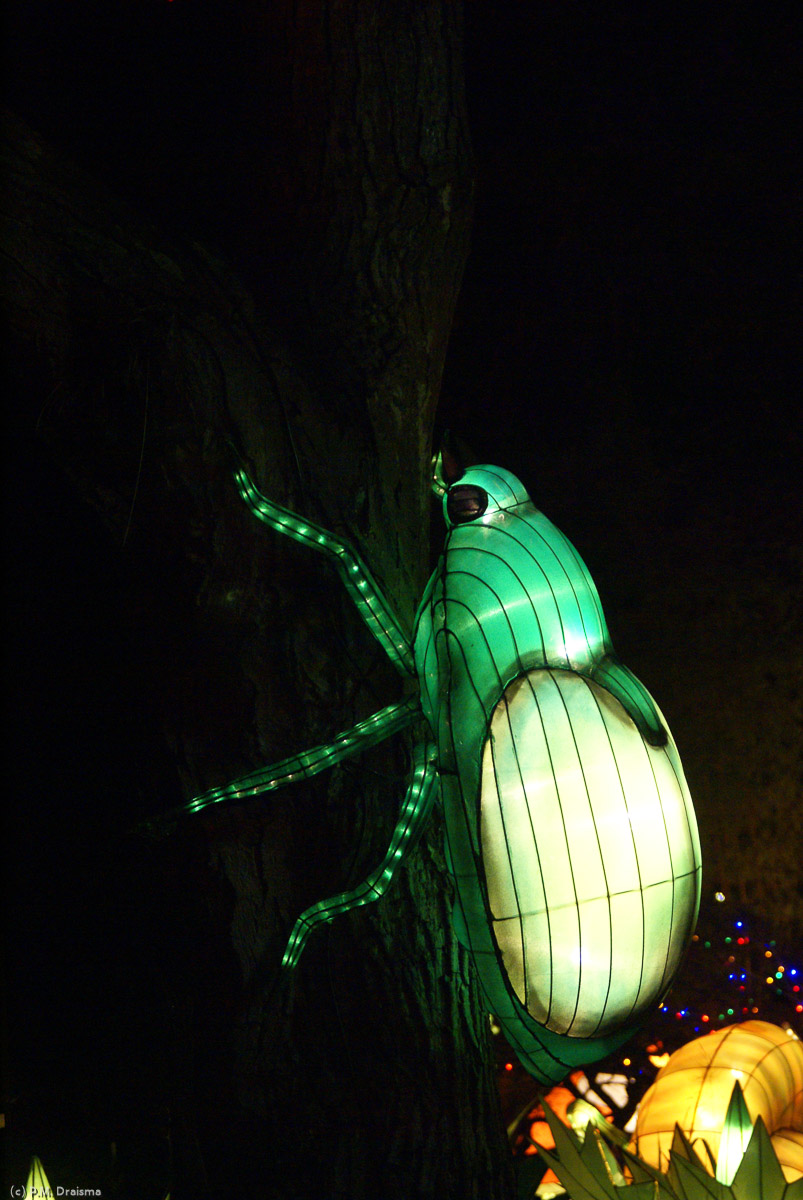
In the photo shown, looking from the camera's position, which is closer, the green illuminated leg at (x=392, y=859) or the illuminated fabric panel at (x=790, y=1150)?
the green illuminated leg at (x=392, y=859)

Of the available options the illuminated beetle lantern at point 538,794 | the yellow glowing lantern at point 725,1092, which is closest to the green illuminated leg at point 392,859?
the illuminated beetle lantern at point 538,794

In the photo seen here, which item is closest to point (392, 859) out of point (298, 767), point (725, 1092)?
point (298, 767)

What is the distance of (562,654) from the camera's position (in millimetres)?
909

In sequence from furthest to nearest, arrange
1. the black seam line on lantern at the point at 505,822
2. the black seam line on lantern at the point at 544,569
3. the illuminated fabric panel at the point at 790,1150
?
the illuminated fabric panel at the point at 790,1150 → the black seam line on lantern at the point at 544,569 → the black seam line on lantern at the point at 505,822

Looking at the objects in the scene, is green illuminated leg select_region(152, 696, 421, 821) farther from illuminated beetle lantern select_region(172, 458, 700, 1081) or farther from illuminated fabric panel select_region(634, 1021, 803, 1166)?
illuminated fabric panel select_region(634, 1021, 803, 1166)

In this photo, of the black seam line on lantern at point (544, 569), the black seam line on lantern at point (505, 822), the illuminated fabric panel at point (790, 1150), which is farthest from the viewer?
the illuminated fabric panel at point (790, 1150)

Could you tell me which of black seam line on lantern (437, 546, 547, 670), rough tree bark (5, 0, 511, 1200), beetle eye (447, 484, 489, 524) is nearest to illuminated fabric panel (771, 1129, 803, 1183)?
rough tree bark (5, 0, 511, 1200)

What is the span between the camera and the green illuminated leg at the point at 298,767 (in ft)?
3.05

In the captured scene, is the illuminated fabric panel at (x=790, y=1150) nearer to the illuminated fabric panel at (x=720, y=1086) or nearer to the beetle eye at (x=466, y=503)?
the illuminated fabric panel at (x=720, y=1086)

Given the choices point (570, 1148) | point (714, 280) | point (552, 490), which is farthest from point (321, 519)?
point (714, 280)

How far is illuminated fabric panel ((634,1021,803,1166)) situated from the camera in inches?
54.6

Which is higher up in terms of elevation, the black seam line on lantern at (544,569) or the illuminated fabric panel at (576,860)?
the black seam line on lantern at (544,569)

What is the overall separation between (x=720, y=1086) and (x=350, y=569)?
1.05 metres

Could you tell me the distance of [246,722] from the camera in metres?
0.98
